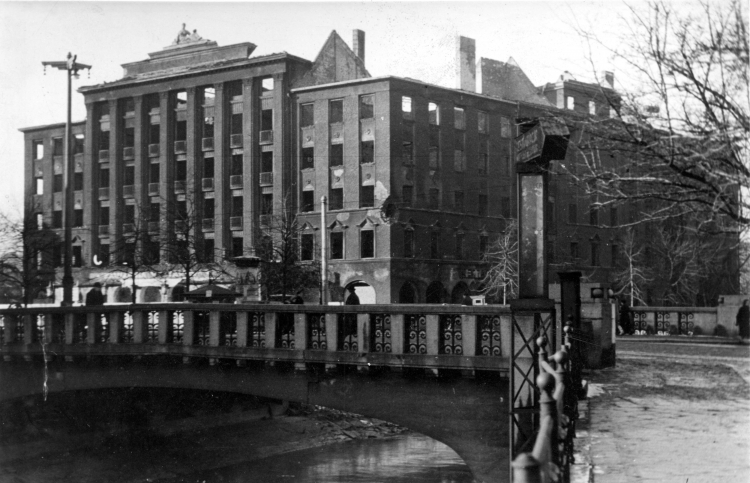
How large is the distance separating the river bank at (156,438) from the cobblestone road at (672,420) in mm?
14040

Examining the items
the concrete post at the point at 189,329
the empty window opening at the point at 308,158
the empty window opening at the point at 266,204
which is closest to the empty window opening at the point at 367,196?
the empty window opening at the point at 308,158

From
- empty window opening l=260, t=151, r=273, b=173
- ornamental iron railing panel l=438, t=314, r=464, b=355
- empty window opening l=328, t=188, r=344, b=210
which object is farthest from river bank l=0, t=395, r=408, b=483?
empty window opening l=260, t=151, r=273, b=173

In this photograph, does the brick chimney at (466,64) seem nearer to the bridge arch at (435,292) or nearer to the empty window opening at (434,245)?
the empty window opening at (434,245)

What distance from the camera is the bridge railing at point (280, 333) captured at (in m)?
14.6

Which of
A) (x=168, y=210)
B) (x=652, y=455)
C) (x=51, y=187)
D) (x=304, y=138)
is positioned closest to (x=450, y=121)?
(x=304, y=138)

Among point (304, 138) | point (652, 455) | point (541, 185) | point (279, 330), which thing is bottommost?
point (652, 455)

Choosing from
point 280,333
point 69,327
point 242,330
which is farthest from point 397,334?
point 69,327

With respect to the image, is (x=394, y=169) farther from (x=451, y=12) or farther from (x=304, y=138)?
(x=451, y=12)

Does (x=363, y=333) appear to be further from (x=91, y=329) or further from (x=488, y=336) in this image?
(x=91, y=329)

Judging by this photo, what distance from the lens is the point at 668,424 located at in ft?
37.9

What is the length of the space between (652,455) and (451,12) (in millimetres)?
8641

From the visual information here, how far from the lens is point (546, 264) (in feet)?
40.7

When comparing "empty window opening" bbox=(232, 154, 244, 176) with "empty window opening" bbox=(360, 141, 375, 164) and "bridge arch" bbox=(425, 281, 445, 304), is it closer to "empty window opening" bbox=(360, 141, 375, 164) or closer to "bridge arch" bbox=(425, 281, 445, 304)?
"empty window opening" bbox=(360, 141, 375, 164)

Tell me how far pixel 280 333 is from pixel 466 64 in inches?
1121
